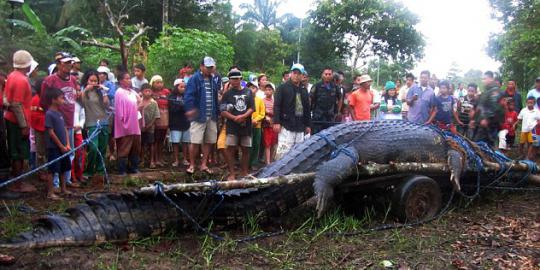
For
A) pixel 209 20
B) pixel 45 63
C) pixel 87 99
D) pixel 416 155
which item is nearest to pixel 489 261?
pixel 416 155

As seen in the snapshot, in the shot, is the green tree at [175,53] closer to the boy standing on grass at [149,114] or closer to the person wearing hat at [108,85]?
the person wearing hat at [108,85]

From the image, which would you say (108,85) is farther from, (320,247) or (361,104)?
(320,247)

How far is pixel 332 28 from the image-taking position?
24.5 m

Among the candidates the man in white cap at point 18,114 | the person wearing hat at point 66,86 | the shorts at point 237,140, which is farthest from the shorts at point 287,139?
the man in white cap at point 18,114

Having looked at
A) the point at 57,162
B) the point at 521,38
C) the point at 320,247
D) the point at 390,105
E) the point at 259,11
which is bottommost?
the point at 320,247

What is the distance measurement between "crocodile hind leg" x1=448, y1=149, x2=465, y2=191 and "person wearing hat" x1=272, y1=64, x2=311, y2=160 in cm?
227

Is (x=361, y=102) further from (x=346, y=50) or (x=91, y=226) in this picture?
(x=346, y=50)

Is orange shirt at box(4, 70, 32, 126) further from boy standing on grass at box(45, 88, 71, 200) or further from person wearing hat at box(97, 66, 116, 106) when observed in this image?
person wearing hat at box(97, 66, 116, 106)

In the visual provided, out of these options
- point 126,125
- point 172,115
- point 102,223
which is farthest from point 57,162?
point 172,115

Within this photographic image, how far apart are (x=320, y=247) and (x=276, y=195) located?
668 millimetres

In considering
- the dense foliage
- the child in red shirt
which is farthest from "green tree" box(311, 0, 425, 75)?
the child in red shirt

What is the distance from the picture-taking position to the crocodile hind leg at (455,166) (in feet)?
15.4

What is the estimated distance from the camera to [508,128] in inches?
372

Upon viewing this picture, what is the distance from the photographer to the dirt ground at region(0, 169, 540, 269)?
3125mm
